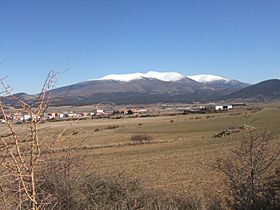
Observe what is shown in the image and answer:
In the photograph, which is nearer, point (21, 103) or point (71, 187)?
point (21, 103)

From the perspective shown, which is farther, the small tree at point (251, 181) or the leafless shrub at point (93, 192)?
the leafless shrub at point (93, 192)

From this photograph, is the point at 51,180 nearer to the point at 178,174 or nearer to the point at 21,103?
the point at 21,103

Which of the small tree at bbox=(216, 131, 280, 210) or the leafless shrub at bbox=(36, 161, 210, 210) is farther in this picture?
the leafless shrub at bbox=(36, 161, 210, 210)

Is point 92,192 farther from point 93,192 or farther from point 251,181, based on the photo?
point 251,181

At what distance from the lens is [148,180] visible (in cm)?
2547

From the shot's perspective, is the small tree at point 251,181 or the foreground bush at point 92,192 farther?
the foreground bush at point 92,192

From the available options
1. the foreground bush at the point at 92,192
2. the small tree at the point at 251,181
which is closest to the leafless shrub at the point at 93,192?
the foreground bush at the point at 92,192

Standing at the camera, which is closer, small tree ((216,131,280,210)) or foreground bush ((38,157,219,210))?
small tree ((216,131,280,210))

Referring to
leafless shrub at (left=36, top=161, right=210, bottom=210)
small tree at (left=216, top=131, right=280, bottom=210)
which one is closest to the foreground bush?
leafless shrub at (left=36, top=161, right=210, bottom=210)

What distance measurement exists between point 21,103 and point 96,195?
535cm

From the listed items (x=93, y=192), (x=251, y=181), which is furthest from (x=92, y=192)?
(x=251, y=181)

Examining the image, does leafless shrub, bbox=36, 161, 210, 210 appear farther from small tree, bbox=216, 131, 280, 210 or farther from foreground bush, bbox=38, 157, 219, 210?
small tree, bbox=216, 131, 280, 210

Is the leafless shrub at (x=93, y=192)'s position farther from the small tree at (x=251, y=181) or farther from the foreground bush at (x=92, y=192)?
the small tree at (x=251, y=181)

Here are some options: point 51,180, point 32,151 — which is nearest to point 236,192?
point 51,180
